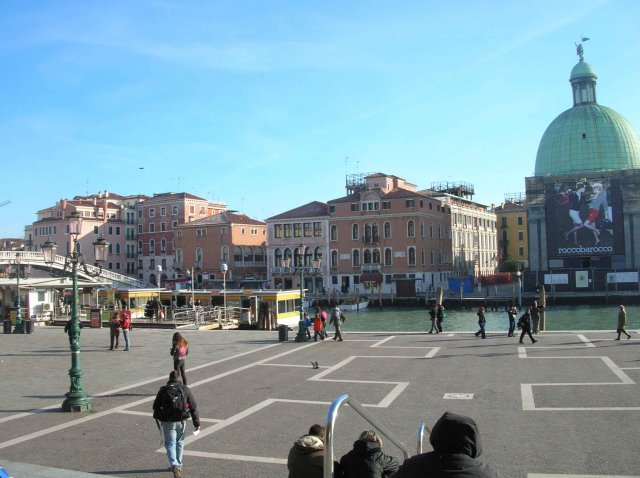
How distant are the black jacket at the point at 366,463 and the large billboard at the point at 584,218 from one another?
2791 inches

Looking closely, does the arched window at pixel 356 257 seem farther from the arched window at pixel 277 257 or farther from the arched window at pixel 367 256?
the arched window at pixel 277 257

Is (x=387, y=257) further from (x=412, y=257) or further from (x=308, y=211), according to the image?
(x=308, y=211)

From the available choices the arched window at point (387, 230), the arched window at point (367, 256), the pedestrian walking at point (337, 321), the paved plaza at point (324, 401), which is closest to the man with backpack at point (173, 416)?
the paved plaza at point (324, 401)

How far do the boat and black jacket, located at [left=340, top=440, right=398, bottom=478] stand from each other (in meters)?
61.8

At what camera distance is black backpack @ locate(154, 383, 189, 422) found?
8.58m

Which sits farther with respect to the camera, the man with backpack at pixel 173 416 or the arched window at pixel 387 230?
the arched window at pixel 387 230

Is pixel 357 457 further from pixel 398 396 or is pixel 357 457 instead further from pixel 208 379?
pixel 208 379

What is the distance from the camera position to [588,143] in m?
78.5

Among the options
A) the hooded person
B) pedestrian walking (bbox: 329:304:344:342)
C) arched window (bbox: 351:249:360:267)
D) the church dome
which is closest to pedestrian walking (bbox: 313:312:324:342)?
pedestrian walking (bbox: 329:304:344:342)

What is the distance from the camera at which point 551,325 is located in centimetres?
4678

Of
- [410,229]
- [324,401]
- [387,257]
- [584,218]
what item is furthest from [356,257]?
[324,401]

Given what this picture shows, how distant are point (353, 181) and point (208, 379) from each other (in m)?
72.2

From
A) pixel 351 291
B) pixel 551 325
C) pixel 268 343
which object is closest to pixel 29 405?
pixel 268 343

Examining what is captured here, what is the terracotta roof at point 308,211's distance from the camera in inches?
3086
